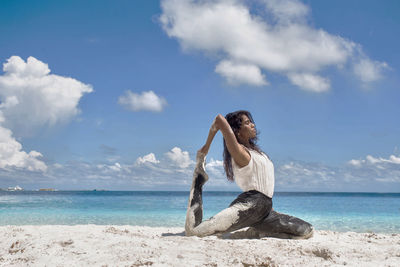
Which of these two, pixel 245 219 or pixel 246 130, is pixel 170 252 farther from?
pixel 246 130

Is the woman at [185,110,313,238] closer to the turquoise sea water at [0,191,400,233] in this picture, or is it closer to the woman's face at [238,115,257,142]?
the woman's face at [238,115,257,142]

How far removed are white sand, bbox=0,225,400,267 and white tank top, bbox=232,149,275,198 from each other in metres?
0.82

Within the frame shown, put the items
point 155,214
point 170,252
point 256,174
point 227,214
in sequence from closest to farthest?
point 170,252
point 227,214
point 256,174
point 155,214

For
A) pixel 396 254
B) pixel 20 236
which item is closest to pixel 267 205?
pixel 396 254

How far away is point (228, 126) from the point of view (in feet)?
15.3

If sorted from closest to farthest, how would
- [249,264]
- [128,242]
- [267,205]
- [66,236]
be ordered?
[249,264] → [128,242] → [66,236] → [267,205]

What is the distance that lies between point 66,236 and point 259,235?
8.71ft

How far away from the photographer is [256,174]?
4852 mm

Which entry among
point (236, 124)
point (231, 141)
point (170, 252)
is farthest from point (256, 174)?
point (170, 252)

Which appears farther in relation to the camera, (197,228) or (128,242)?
(197,228)

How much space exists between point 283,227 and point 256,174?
2.81 feet

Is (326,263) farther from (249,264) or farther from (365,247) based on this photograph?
(365,247)

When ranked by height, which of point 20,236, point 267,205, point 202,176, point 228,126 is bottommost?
point 20,236

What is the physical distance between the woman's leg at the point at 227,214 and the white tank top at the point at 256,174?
3.9 inches
